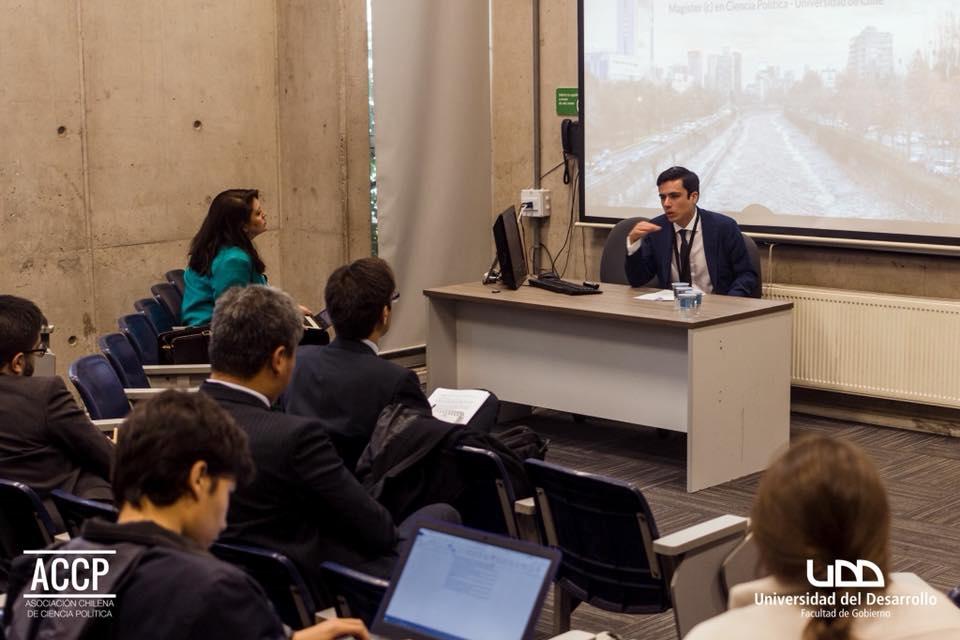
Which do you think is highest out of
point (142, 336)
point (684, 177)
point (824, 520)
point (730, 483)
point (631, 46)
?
point (631, 46)

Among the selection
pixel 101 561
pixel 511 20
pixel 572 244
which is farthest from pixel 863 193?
pixel 101 561

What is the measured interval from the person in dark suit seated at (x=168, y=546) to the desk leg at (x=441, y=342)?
14.5 ft

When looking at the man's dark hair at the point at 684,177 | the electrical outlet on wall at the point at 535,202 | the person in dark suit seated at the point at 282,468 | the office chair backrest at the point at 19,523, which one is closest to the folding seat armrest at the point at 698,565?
the person in dark suit seated at the point at 282,468

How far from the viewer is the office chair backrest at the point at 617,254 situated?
644 centimetres

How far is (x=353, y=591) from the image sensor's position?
2619mm

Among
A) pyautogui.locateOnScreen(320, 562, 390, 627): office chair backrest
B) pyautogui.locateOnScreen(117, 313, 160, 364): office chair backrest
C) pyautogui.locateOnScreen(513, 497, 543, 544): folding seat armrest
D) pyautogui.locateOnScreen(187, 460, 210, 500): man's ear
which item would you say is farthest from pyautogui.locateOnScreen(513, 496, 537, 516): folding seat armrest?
pyautogui.locateOnScreen(117, 313, 160, 364): office chair backrest

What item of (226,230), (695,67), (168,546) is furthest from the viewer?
(695,67)

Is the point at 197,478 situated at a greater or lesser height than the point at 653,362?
greater

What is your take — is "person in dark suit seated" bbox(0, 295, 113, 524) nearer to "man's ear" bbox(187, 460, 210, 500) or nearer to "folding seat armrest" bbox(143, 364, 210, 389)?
"folding seat armrest" bbox(143, 364, 210, 389)

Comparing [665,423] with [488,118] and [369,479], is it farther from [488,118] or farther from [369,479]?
[488,118]

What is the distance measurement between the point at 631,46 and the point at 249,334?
4924mm

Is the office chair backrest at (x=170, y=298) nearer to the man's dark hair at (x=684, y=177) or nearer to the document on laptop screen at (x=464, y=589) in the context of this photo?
the man's dark hair at (x=684, y=177)

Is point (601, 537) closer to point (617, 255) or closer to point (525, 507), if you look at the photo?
point (525, 507)

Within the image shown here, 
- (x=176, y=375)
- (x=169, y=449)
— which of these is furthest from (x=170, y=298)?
(x=169, y=449)
